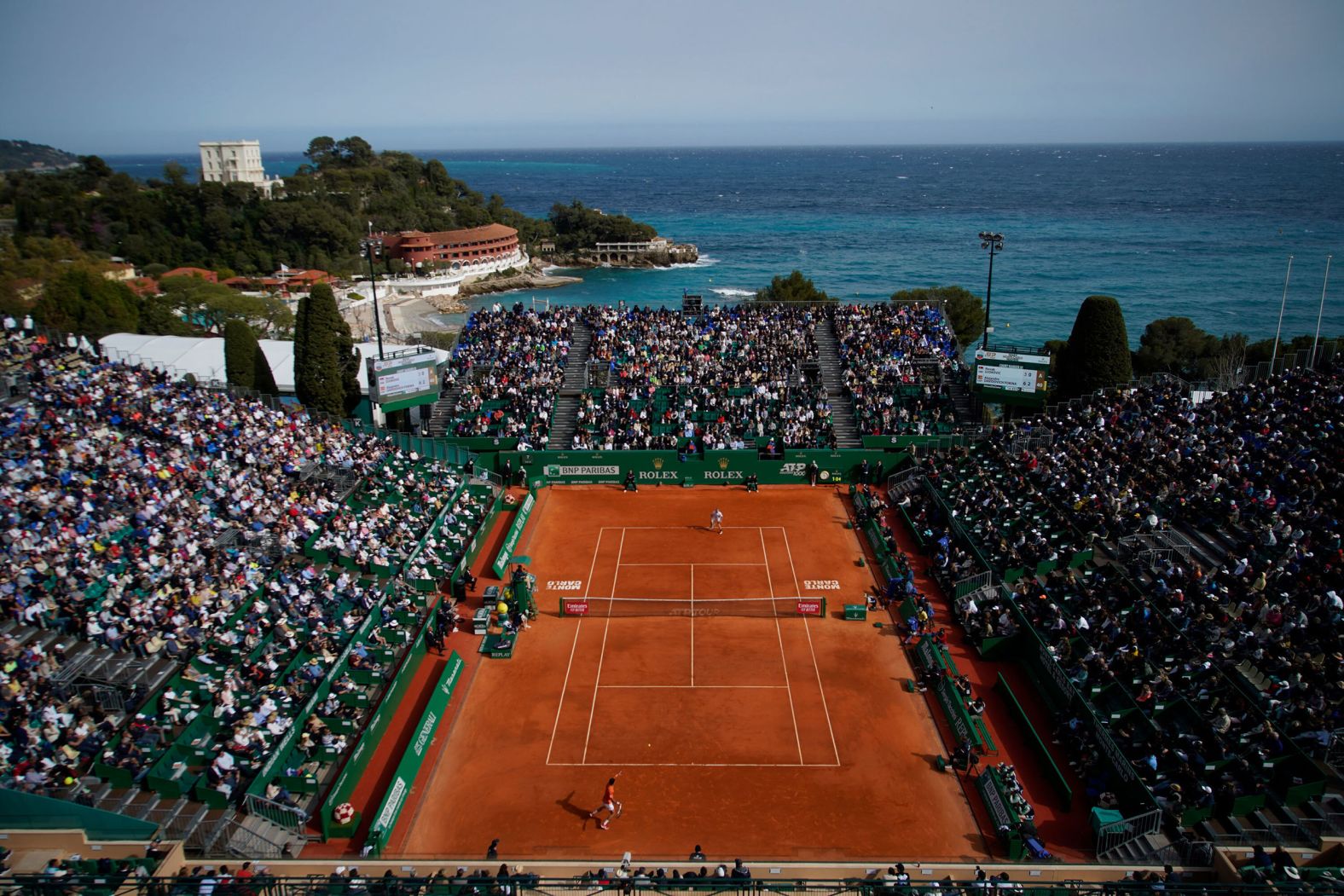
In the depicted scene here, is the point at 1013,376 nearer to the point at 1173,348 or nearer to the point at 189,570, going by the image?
the point at 189,570

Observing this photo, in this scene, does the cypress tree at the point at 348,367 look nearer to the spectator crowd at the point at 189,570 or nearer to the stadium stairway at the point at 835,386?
the spectator crowd at the point at 189,570

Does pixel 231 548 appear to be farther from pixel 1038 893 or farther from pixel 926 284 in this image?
pixel 926 284

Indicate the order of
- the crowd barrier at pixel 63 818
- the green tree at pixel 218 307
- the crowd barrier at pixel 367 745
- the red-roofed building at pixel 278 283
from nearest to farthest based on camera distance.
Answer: the crowd barrier at pixel 63 818 → the crowd barrier at pixel 367 745 → the green tree at pixel 218 307 → the red-roofed building at pixel 278 283

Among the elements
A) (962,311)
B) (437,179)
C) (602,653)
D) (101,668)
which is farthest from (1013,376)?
(437,179)

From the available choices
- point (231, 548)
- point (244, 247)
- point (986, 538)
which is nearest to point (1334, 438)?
point (986, 538)

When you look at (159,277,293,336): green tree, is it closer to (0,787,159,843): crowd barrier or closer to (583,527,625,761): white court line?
(583,527,625,761): white court line

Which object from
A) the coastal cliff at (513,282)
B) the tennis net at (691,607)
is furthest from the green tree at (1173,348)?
the coastal cliff at (513,282)
